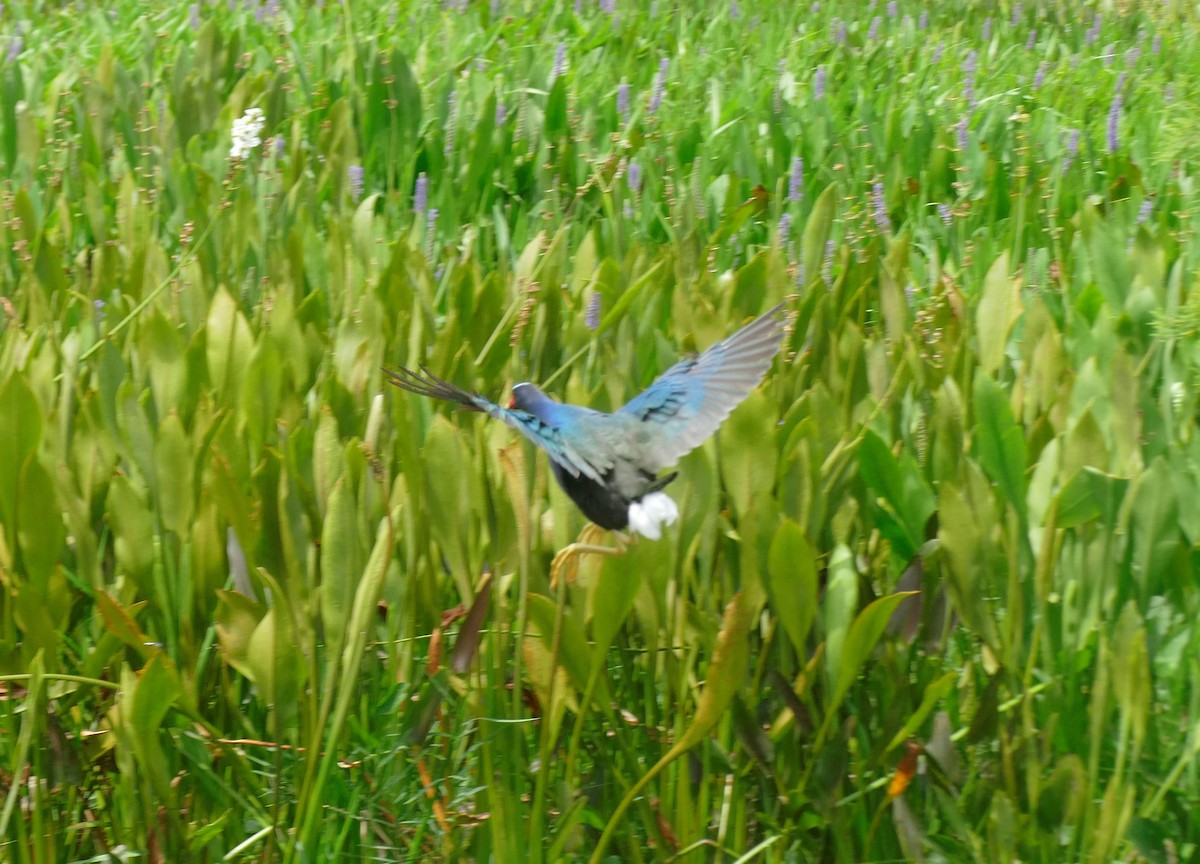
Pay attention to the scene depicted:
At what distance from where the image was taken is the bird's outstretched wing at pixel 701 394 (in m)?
1.52

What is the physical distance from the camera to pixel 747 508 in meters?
1.55

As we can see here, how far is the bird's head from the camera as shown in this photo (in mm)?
1552

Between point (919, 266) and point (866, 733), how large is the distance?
1487 mm

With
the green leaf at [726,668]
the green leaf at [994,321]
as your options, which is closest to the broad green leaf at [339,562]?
the green leaf at [726,668]

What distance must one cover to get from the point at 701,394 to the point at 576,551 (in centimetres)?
21

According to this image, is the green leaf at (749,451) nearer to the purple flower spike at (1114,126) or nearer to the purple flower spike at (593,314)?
the purple flower spike at (593,314)

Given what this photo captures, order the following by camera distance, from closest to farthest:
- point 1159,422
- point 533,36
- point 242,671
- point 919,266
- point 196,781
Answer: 1. point 242,671
2. point 196,781
3. point 1159,422
4. point 919,266
5. point 533,36

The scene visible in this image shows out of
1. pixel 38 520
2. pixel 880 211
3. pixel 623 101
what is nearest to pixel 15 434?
pixel 38 520

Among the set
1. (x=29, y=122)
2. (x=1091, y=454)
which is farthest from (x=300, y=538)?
(x=29, y=122)

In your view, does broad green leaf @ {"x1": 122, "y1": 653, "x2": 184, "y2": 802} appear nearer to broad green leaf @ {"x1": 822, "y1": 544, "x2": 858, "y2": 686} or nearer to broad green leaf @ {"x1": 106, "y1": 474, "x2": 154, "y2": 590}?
broad green leaf @ {"x1": 106, "y1": 474, "x2": 154, "y2": 590}

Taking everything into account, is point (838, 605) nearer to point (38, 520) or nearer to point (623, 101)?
point (38, 520)

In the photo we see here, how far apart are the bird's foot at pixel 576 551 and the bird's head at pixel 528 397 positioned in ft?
0.47

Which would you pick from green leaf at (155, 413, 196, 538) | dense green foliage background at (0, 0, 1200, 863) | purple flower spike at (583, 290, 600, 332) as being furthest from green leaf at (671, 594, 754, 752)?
purple flower spike at (583, 290, 600, 332)

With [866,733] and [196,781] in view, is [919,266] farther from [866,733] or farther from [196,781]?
[196,781]
